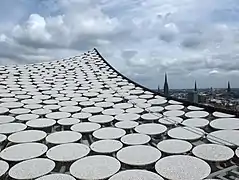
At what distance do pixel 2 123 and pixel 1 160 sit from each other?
2253 millimetres

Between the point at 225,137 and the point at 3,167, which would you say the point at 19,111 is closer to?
the point at 3,167

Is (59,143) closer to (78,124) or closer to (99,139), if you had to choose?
(99,139)

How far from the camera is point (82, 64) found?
16.1m

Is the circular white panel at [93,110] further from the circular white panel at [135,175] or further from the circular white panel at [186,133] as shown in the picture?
the circular white panel at [135,175]

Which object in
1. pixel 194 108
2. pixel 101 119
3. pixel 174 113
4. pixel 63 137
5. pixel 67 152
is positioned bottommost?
pixel 67 152

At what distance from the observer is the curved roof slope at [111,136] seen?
417cm

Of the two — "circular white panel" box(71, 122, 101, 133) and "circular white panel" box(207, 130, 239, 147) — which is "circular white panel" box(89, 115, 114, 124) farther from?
"circular white panel" box(207, 130, 239, 147)

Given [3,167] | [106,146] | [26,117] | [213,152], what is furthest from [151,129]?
[26,117]

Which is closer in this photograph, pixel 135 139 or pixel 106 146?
pixel 106 146

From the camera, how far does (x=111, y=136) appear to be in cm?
566

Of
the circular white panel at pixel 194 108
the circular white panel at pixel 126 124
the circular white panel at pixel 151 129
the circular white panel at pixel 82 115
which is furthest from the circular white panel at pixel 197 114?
the circular white panel at pixel 82 115

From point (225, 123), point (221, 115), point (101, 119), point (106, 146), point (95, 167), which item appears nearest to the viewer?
point (95, 167)

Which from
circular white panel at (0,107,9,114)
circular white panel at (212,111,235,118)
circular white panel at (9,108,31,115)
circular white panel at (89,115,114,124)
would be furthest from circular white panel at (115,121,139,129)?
circular white panel at (0,107,9,114)

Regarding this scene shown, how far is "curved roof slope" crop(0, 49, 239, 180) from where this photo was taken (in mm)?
4168
